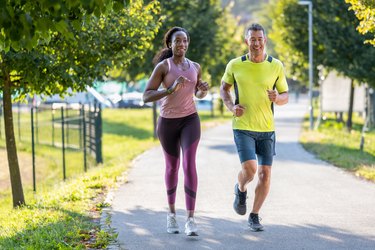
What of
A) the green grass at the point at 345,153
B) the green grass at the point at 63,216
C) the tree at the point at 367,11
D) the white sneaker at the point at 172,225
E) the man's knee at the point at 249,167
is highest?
the tree at the point at 367,11

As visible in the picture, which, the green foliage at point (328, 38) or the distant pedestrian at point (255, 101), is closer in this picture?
the distant pedestrian at point (255, 101)

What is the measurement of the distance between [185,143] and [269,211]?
2113mm

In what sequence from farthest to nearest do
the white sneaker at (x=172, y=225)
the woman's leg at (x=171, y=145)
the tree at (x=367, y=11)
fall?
the tree at (x=367, y=11) < the white sneaker at (x=172, y=225) < the woman's leg at (x=171, y=145)

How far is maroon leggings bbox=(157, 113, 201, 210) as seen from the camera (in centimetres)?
782

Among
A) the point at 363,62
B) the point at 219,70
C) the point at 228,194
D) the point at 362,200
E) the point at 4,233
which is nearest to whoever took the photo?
the point at 4,233

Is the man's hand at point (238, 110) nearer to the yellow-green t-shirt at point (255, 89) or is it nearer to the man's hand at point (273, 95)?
the yellow-green t-shirt at point (255, 89)

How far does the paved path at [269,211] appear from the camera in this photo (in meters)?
7.52

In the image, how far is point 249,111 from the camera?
25.7ft

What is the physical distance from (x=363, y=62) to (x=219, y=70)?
14.6 meters

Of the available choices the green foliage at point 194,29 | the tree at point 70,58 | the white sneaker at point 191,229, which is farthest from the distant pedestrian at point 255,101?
the green foliage at point 194,29

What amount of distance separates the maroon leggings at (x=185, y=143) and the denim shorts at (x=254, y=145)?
0.40m

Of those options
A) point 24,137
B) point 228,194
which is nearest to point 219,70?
point 24,137

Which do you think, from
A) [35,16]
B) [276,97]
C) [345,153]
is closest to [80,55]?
[276,97]

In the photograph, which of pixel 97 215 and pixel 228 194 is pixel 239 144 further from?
pixel 228 194
